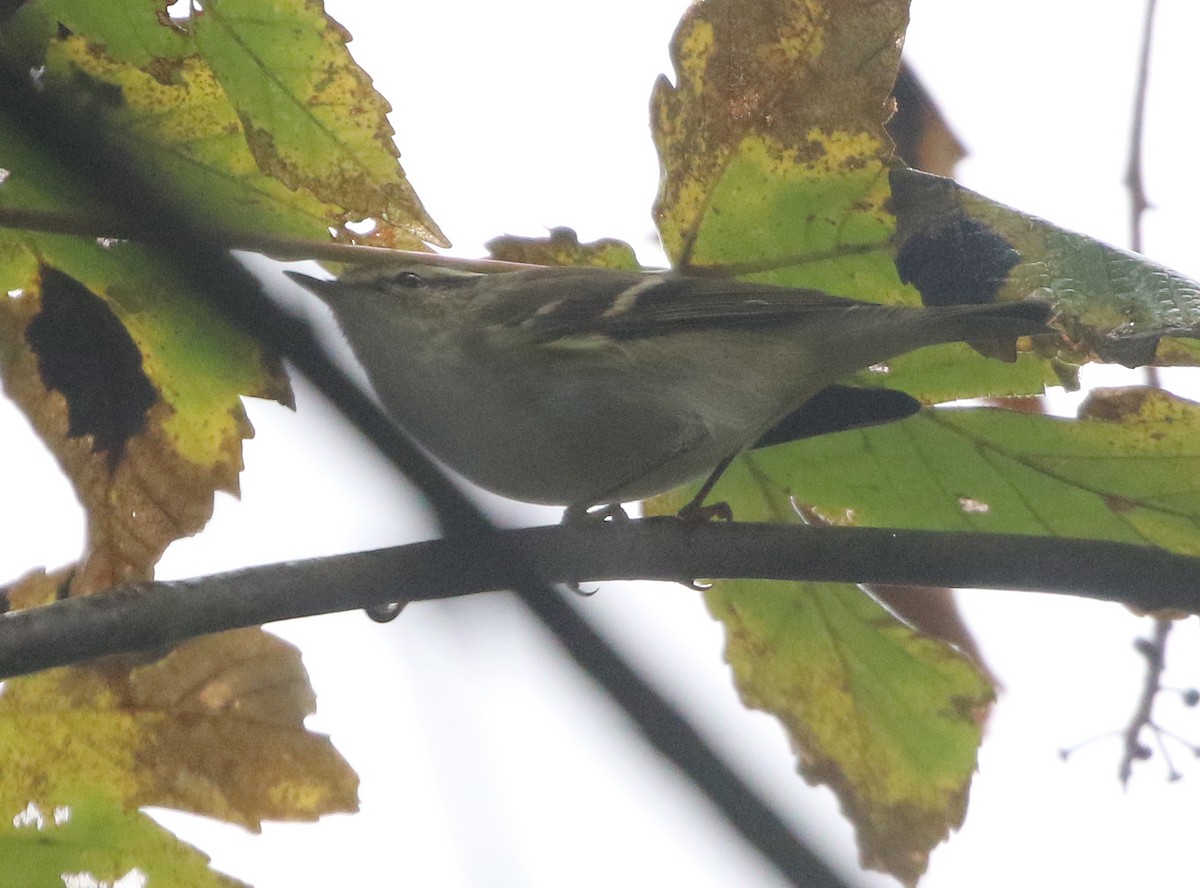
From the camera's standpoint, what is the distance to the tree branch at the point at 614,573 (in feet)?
4.71

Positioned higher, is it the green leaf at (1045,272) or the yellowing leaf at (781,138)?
the yellowing leaf at (781,138)

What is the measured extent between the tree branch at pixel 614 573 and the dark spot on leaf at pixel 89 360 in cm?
41

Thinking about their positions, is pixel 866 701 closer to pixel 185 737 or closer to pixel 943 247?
pixel 943 247

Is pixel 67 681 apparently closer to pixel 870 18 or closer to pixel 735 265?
pixel 735 265

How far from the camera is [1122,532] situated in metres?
1.97

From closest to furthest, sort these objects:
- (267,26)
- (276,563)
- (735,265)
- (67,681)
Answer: (276,563) < (267,26) < (67,681) < (735,265)

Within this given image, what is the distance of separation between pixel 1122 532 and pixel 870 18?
2.79ft

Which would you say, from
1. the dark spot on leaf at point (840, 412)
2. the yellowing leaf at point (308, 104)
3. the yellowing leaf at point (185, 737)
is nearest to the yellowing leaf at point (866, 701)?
the dark spot on leaf at point (840, 412)

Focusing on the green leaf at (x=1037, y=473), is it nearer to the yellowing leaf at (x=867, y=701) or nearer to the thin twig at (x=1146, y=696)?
the yellowing leaf at (x=867, y=701)

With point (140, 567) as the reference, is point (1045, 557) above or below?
below

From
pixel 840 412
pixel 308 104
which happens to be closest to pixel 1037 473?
pixel 840 412

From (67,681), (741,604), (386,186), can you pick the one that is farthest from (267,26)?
(741,604)

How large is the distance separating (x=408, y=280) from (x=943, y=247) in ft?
5.18

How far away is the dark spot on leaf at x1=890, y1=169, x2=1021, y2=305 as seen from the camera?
1715 millimetres
